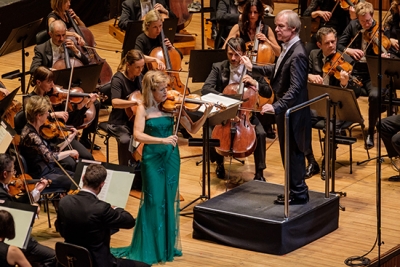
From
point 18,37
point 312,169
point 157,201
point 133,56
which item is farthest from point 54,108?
point 312,169

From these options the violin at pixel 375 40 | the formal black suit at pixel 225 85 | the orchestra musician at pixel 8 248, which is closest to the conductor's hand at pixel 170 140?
the orchestra musician at pixel 8 248

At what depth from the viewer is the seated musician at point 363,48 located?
852cm

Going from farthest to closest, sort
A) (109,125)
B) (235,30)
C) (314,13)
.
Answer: (314,13)
(235,30)
(109,125)

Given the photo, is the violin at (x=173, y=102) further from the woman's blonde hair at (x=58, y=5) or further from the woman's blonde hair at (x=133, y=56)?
the woman's blonde hair at (x=58, y=5)

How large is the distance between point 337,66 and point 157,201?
2.42 meters

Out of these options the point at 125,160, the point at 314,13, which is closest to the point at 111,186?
the point at 125,160

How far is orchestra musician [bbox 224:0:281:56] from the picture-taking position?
8461 mm

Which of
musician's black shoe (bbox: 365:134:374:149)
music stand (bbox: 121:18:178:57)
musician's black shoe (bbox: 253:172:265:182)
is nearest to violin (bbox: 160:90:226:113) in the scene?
musician's black shoe (bbox: 253:172:265:182)

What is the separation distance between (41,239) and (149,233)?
0.89 m

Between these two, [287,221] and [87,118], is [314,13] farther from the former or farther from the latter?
[287,221]

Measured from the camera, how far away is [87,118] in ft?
25.8

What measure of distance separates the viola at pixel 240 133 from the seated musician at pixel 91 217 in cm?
189

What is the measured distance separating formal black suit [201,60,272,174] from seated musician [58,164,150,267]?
7.60 ft

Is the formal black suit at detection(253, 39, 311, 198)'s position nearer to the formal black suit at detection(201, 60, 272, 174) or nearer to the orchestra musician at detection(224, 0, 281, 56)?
the formal black suit at detection(201, 60, 272, 174)
